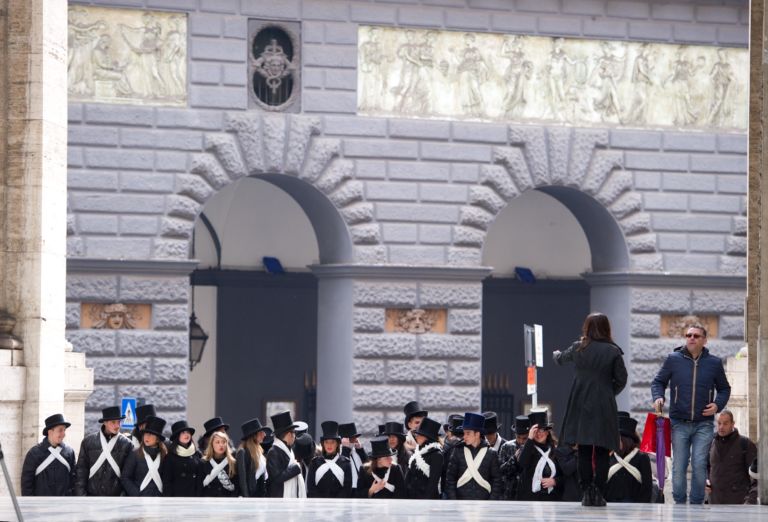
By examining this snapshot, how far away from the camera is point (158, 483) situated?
19.0 m

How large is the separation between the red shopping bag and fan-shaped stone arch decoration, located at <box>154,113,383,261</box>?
38.1 feet

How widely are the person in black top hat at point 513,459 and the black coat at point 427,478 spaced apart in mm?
581

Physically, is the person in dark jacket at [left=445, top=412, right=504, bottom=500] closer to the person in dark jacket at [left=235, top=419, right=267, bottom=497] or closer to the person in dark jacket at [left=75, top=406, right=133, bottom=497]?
the person in dark jacket at [left=235, top=419, right=267, bottom=497]

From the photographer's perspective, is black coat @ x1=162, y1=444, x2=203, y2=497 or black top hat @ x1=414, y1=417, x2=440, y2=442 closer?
black coat @ x1=162, y1=444, x2=203, y2=497

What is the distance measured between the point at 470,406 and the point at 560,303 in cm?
531

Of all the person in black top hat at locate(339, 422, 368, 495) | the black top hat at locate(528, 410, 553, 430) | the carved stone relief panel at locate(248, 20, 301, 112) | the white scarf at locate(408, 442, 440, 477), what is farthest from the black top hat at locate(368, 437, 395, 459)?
the carved stone relief panel at locate(248, 20, 301, 112)

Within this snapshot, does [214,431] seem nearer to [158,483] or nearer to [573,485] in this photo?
[158,483]

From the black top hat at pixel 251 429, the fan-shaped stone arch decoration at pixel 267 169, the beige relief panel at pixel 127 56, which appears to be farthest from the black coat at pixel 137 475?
the beige relief panel at pixel 127 56

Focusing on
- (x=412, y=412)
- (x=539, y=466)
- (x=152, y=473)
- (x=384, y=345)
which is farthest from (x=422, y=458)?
(x=384, y=345)

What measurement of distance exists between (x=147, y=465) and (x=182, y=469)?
0.30m

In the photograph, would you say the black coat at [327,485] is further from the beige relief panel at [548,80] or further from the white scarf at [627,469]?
the beige relief panel at [548,80]

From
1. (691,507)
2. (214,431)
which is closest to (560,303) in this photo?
(214,431)

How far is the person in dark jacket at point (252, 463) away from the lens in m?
19.2

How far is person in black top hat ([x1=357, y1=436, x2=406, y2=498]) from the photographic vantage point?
63.4 ft
